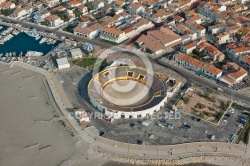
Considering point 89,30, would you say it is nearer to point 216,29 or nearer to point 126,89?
point 126,89

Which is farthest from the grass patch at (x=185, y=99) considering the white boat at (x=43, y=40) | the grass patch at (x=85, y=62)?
the white boat at (x=43, y=40)

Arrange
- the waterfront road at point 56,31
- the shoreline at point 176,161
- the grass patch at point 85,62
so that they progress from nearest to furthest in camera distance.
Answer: the shoreline at point 176,161
the grass patch at point 85,62
the waterfront road at point 56,31

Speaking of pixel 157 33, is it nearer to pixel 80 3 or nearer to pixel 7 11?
pixel 80 3

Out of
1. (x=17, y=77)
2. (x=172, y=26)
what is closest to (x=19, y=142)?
(x=17, y=77)

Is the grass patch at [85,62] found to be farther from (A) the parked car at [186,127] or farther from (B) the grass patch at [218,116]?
(B) the grass patch at [218,116]

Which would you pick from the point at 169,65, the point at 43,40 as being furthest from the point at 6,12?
the point at 169,65

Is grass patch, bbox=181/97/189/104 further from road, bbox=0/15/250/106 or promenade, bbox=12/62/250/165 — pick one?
promenade, bbox=12/62/250/165
